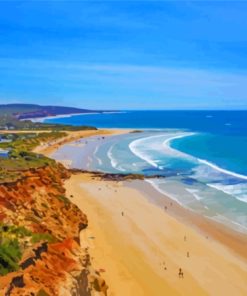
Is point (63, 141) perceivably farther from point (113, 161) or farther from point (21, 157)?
point (21, 157)

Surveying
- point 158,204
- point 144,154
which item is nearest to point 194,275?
point 158,204

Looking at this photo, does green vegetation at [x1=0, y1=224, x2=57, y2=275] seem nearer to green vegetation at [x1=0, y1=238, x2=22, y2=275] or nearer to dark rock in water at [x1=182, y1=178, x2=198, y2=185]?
green vegetation at [x1=0, y1=238, x2=22, y2=275]

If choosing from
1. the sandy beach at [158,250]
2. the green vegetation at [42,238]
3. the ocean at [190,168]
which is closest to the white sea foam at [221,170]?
the ocean at [190,168]

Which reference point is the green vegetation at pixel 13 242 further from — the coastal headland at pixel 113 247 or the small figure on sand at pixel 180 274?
the small figure on sand at pixel 180 274

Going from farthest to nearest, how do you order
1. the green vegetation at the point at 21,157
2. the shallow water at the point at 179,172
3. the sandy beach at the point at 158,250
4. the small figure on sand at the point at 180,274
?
the green vegetation at the point at 21,157 → the shallow water at the point at 179,172 → the small figure on sand at the point at 180,274 → the sandy beach at the point at 158,250

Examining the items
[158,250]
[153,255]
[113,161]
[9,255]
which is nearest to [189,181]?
[113,161]

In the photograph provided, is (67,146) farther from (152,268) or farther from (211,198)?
(152,268)
